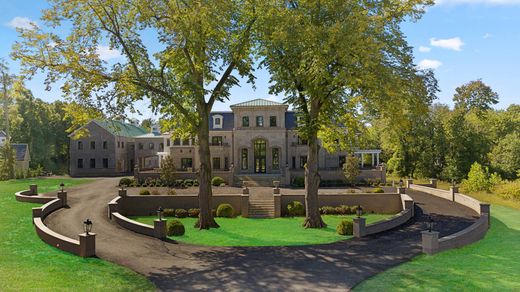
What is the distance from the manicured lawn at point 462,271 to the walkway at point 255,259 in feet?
2.73

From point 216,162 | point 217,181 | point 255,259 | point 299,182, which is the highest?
point 216,162

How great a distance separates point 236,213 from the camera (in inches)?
1244

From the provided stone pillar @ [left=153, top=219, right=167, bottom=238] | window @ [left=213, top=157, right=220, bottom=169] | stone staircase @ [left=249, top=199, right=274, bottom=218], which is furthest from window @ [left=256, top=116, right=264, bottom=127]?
stone pillar @ [left=153, top=219, right=167, bottom=238]

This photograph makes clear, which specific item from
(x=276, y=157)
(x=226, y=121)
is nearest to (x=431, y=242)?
(x=276, y=157)

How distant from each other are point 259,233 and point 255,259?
6937 millimetres

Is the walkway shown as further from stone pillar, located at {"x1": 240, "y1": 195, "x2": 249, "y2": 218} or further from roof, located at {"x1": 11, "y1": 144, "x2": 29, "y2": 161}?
roof, located at {"x1": 11, "y1": 144, "x2": 29, "y2": 161}

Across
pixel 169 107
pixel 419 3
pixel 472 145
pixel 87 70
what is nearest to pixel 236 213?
pixel 169 107

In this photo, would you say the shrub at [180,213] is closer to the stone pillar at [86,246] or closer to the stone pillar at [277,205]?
the stone pillar at [277,205]

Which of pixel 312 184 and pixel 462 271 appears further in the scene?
pixel 312 184

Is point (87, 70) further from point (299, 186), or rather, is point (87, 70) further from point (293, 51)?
point (299, 186)

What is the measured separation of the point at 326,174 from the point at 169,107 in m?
26.0

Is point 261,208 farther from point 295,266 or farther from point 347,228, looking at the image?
point 295,266

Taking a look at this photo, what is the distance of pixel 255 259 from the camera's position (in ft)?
56.4

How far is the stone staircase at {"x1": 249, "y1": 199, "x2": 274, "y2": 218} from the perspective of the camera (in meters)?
31.4
